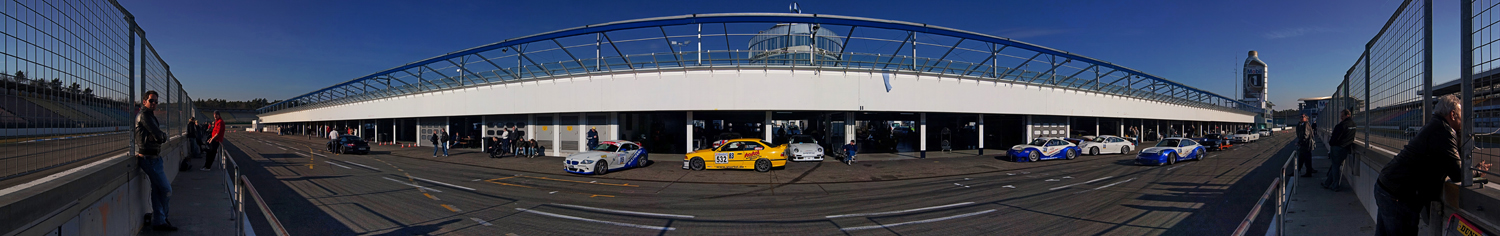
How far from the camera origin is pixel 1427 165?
3.30 meters

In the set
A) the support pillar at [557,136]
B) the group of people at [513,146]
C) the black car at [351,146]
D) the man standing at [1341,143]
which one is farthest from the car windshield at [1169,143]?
the black car at [351,146]

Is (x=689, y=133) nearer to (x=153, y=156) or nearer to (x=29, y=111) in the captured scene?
(x=153, y=156)

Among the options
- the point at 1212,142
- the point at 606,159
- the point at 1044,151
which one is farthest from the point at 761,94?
the point at 1212,142

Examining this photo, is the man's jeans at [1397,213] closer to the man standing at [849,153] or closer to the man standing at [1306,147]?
the man standing at [1306,147]

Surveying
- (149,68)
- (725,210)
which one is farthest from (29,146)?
(725,210)

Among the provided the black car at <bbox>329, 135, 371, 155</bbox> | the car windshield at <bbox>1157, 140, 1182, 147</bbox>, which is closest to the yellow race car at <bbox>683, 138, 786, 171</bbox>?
the car windshield at <bbox>1157, 140, 1182, 147</bbox>

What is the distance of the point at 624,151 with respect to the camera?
47.5 feet

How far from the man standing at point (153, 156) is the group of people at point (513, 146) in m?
14.1

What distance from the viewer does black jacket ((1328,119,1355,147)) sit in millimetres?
7977

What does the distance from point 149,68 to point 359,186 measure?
3.89 m

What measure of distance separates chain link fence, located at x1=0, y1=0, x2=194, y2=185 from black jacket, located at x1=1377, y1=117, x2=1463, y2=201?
9810 mm

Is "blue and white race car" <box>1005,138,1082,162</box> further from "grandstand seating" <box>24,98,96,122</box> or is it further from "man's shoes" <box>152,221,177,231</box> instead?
"grandstand seating" <box>24,98,96,122</box>

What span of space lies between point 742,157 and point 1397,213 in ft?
38.7

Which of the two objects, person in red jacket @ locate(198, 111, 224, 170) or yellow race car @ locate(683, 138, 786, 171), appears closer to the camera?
person in red jacket @ locate(198, 111, 224, 170)
